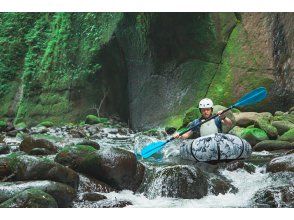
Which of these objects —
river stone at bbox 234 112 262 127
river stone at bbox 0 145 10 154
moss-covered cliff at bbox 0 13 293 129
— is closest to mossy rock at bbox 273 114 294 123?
river stone at bbox 234 112 262 127

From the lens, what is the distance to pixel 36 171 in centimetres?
475

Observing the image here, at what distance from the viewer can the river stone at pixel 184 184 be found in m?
4.79

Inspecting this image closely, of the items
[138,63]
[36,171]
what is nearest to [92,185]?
[36,171]

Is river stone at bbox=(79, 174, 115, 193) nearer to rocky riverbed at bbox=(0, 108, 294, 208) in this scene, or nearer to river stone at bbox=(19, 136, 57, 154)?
rocky riverbed at bbox=(0, 108, 294, 208)

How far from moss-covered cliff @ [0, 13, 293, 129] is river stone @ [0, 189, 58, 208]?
25.7 feet

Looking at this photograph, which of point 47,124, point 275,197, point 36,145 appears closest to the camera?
point 275,197

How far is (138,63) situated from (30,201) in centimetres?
1007

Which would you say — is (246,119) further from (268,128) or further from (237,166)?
(237,166)

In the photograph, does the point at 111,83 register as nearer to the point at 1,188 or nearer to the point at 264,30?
the point at 264,30

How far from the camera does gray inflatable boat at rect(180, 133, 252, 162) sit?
597 cm

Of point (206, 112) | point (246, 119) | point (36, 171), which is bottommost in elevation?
point (36, 171)

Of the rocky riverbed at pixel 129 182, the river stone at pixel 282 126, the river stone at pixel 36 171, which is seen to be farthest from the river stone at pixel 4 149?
the river stone at pixel 282 126

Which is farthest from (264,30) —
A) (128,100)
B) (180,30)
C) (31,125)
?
(31,125)

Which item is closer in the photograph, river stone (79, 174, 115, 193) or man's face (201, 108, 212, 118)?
river stone (79, 174, 115, 193)
